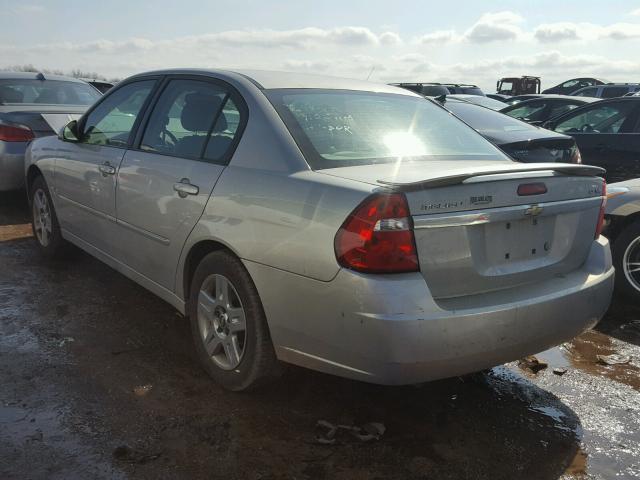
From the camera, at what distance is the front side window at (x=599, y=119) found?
292 inches

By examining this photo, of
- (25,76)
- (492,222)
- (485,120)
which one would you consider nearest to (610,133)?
(485,120)

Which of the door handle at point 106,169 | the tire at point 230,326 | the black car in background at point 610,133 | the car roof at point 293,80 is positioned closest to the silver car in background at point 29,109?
the door handle at point 106,169

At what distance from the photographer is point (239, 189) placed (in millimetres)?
2945

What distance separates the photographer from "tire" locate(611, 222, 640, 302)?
4.72 m

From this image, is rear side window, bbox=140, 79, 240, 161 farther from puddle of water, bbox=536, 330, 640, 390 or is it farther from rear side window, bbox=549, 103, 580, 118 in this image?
rear side window, bbox=549, 103, 580, 118

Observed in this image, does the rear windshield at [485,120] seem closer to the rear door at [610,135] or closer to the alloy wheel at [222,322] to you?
the rear door at [610,135]

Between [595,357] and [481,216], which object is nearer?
[481,216]

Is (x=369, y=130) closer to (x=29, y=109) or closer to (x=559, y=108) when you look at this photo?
(x=29, y=109)

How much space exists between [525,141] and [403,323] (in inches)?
182

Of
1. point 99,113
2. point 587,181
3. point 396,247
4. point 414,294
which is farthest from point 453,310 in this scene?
point 99,113

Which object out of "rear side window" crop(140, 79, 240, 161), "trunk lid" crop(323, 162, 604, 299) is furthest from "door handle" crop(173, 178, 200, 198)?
"trunk lid" crop(323, 162, 604, 299)

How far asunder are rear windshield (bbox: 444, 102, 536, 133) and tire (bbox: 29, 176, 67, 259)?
454cm

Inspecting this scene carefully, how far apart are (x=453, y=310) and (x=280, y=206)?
2.89 ft

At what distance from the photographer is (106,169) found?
13.3ft
